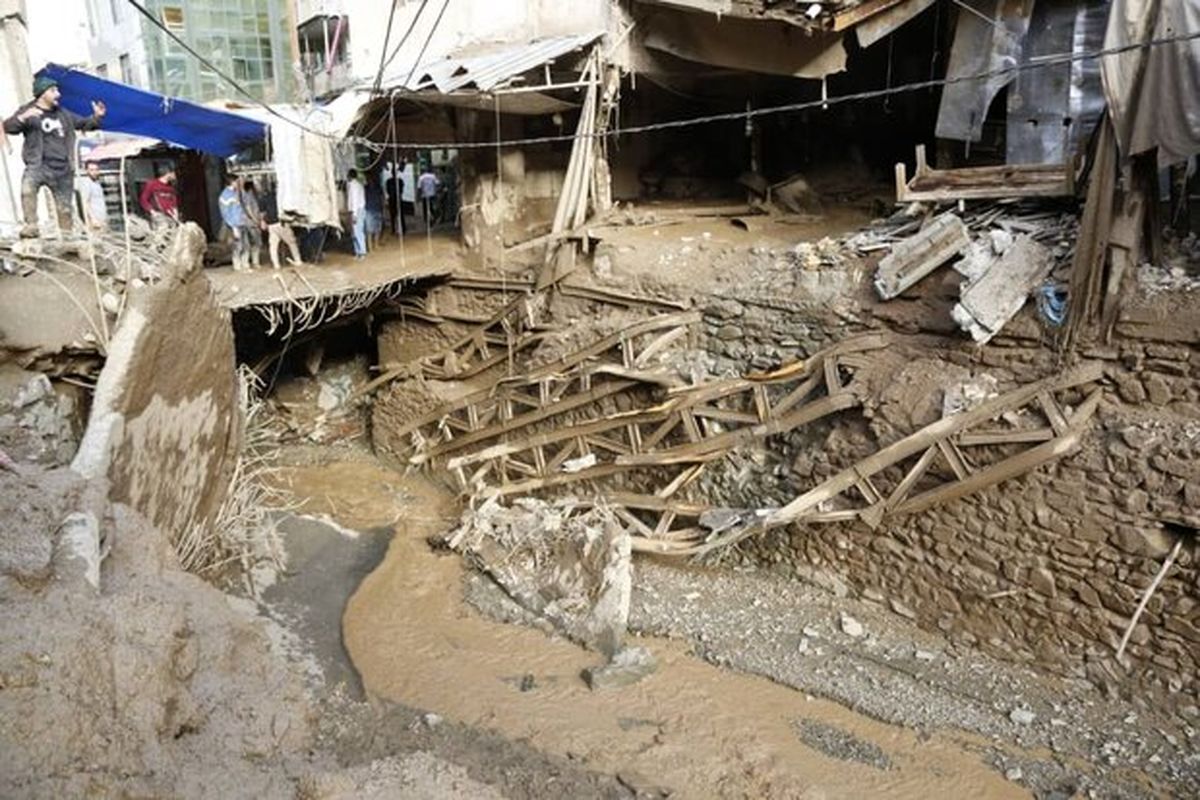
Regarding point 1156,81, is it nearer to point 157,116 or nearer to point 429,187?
point 157,116

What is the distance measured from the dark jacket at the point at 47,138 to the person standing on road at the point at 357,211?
5.34 meters

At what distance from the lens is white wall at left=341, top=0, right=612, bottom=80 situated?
40.9ft

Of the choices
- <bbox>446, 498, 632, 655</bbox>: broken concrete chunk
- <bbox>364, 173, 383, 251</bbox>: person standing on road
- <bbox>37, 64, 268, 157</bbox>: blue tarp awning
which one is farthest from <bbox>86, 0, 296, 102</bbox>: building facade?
<bbox>446, 498, 632, 655</bbox>: broken concrete chunk

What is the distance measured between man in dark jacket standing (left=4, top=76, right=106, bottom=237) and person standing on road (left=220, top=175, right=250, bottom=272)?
3032mm

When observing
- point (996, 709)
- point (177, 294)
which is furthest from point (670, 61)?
point (996, 709)

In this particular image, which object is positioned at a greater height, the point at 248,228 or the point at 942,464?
the point at 248,228

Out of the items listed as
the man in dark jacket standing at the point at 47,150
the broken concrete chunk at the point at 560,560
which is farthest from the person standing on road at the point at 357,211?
the broken concrete chunk at the point at 560,560

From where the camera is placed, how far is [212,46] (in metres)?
24.4

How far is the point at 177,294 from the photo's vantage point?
255 inches

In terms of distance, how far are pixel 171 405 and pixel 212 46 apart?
22281 millimetres

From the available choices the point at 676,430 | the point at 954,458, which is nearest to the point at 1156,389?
the point at 954,458

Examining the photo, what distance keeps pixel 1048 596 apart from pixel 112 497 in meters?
7.46

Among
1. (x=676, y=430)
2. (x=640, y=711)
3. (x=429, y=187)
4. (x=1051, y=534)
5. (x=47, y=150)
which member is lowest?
(x=640, y=711)

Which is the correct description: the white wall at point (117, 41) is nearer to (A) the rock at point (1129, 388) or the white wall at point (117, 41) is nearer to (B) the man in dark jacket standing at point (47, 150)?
(B) the man in dark jacket standing at point (47, 150)
